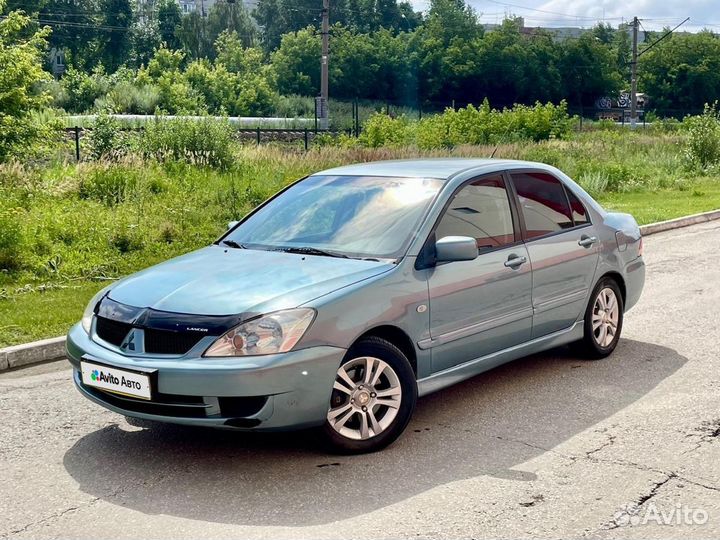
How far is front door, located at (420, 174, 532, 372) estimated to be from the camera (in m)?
5.78

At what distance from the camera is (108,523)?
14.5ft

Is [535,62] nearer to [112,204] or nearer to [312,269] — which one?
[112,204]

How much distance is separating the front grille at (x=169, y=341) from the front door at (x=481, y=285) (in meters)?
1.41

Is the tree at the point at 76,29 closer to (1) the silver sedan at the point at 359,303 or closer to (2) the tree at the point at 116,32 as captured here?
(2) the tree at the point at 116,32

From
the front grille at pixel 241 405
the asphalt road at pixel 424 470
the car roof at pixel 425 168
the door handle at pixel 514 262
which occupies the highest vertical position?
the car roof at pixel 425 168

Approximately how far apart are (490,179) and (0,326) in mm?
4628

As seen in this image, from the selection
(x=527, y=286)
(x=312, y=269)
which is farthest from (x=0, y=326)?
(x=527, y=286)

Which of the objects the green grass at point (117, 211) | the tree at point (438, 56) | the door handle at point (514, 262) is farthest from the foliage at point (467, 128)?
the tree at point (438, 56)

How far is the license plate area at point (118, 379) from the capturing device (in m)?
4.91

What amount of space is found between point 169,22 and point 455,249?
107243 mm

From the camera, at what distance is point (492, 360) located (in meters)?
6.23

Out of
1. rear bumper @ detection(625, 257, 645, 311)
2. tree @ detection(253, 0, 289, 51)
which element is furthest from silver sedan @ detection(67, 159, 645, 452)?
tree @ detection(253, 0, 289, 51)

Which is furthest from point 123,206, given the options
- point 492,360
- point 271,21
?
point 271,21

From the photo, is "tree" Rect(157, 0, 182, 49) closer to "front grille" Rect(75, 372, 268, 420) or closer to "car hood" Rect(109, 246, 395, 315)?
"car hood" Rect(109, 246, 395, 315)
